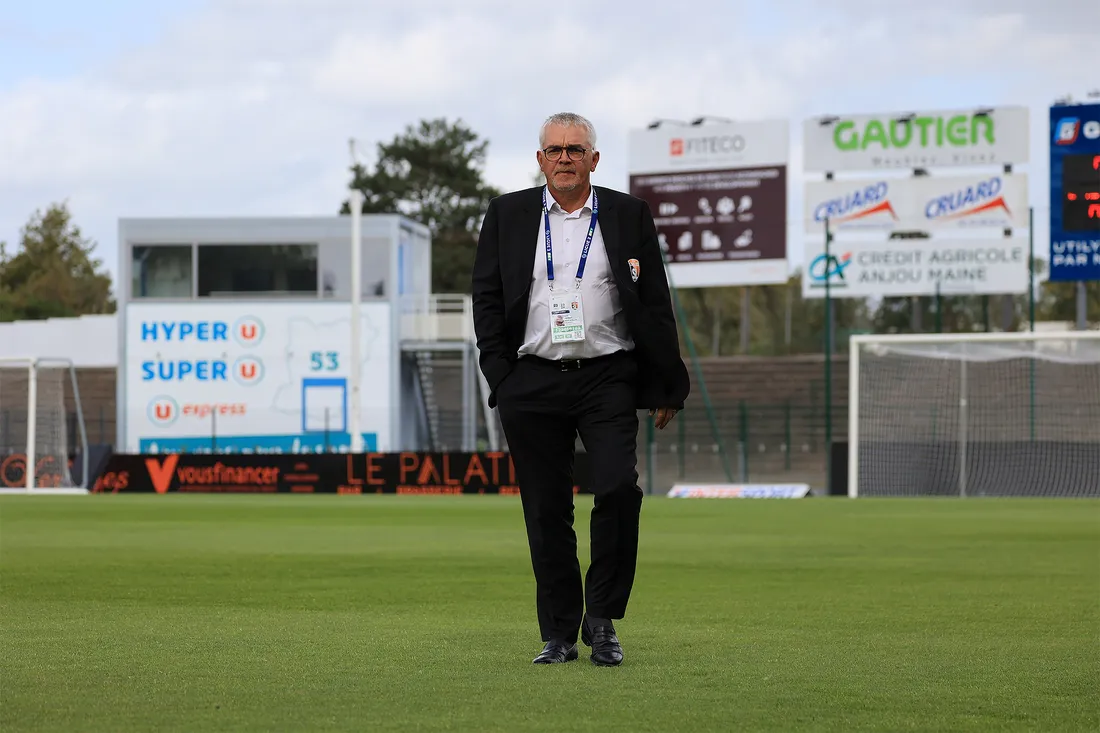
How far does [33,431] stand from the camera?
29266 millimetres

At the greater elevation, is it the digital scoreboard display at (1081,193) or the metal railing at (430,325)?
the digital scoreboard display at (1081,193)

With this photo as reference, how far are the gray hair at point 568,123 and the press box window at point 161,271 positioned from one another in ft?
130

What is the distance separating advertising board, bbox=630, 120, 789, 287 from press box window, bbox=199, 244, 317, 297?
9.65 meters

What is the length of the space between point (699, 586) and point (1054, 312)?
56.4 meters

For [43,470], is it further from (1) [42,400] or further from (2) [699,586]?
(2) [699,586]

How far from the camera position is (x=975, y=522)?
17.3 meters

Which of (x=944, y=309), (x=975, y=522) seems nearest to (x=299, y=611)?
(x=975, y=522)

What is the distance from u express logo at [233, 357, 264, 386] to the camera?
4294 centimetres

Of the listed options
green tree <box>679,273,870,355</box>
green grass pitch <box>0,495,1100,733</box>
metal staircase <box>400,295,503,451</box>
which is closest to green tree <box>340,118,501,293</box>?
green tree <box>679,273,870,355</box>

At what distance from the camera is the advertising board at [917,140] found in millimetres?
37938

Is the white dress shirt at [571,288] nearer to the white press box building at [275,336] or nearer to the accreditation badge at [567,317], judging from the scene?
the accreditation badge at [567,317]

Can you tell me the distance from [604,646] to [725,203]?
35.3 meters

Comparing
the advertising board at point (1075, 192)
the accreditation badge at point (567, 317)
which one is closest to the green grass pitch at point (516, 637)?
the accreditation badge at point (567, 317)

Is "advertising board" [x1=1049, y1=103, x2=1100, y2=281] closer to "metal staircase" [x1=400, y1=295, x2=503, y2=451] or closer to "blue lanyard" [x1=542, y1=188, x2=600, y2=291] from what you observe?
"metal staircase" [x1=400, y1=295, x2=503, y2=451]
